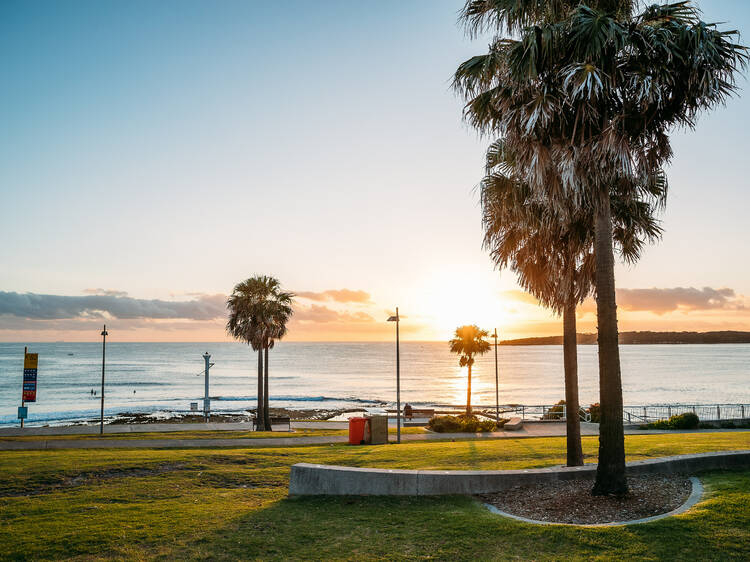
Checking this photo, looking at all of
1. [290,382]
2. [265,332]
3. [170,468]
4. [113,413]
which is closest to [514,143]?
[170,468]

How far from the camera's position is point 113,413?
2527 inches

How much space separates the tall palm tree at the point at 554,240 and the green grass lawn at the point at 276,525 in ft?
14.3

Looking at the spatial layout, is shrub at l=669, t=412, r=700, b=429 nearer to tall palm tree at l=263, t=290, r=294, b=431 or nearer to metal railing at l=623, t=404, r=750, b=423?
metal railing at l=623, t=404, r=750, b=423

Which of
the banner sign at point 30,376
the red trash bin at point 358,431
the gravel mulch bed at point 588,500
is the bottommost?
the red trash bin at point 358,431

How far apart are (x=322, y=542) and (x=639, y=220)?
10.2 m

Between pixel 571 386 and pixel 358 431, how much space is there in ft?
33.1

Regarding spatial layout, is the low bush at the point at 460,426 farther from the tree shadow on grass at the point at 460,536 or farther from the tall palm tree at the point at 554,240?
the tree shadow on grass at the point at 460,536

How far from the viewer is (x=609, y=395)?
9.55 meters

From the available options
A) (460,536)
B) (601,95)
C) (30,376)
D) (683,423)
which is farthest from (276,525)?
(30,376)

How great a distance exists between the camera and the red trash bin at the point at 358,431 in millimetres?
22172

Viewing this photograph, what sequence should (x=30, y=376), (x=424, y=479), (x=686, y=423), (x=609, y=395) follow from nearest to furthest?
1. (x=609, y=395)
2. (x=424, y=479)
3. (x=686, y=423)
4. (x=30, y=376)

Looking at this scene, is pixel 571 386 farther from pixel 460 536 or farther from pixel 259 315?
pixel 259 315

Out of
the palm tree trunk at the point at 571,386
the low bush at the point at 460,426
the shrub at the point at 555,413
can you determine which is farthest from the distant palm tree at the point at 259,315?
the palm tree trunk at the point at 571,386

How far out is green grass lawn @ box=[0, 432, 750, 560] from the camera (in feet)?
24.0
